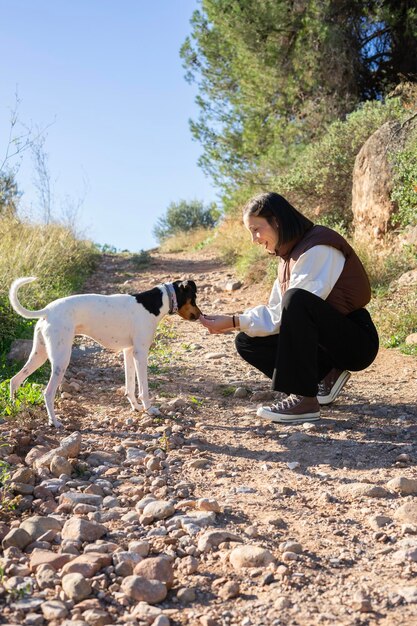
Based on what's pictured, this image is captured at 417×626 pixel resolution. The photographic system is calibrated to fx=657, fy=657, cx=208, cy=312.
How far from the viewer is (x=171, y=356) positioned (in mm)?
7000

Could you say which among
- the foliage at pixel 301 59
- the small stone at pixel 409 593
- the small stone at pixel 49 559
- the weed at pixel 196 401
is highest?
the foliage at pixel 301 59

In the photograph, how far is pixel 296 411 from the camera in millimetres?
4562

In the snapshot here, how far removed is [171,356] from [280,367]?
2.75 m

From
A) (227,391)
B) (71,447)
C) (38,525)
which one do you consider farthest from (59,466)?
(227,391)

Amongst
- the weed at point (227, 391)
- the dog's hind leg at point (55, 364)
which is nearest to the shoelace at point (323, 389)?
the weed at point (227, 391)

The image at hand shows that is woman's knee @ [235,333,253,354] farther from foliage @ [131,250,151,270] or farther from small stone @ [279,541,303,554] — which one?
foliage @ [131,250,151,270]

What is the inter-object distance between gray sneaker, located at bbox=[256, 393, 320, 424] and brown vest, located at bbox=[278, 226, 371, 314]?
27.3 inches

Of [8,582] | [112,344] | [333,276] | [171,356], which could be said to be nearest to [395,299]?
[171,356]

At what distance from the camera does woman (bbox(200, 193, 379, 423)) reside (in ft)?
14.3

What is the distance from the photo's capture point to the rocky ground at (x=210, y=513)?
92.6 inches

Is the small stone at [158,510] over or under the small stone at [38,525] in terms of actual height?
under

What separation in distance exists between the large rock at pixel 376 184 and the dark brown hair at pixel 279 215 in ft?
18.9

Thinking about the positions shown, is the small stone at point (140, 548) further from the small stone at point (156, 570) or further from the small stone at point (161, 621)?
the small stone at point (161, 621)

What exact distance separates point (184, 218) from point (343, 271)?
21622mm
